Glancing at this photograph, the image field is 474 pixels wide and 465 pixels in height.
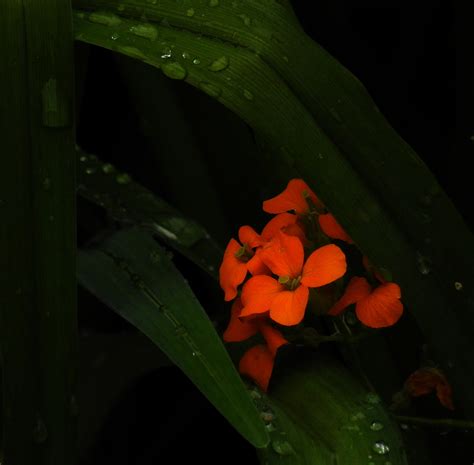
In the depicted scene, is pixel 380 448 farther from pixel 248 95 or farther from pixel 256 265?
pixel 248 95

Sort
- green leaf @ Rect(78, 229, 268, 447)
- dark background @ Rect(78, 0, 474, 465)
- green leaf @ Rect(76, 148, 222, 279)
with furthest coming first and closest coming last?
dark background @ Rect(78, 0, 474, 465) → green leaf @ Rect(76, 148, 222, 279) → green leaf @ Rect(78, 229, 268, 447)

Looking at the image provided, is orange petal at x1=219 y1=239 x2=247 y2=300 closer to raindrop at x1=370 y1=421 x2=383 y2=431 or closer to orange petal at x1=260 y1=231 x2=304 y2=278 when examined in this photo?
orange petal at x1=260 y1=231 x2=304 y2=278

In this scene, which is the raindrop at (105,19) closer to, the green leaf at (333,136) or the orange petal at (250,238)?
the green leaf at (333,136)

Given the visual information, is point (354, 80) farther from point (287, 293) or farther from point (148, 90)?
point (148, 90)

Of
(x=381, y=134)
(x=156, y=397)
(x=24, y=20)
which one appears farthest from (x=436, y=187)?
(x=156, y=397)

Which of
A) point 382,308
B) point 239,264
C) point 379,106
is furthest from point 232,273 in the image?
point 379,106

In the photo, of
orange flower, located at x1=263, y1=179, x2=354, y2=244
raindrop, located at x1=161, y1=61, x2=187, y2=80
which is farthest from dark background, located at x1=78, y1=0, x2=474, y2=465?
raindrop, located at x1=161, y1=61, x2=187, y2=80

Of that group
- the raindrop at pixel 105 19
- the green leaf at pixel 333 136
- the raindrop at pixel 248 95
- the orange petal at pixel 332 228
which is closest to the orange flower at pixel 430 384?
the green leaf at pixel 333 136
